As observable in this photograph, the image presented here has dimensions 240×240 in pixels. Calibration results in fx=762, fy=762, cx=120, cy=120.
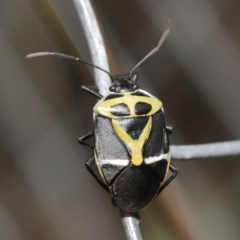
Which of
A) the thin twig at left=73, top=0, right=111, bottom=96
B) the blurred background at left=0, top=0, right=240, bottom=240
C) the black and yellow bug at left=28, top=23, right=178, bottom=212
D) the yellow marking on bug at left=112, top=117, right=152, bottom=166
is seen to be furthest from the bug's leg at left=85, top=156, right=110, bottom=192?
the blurred background at left=0, top=0, right=240, bottom=240

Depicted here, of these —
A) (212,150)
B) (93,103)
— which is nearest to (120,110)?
(212,150)

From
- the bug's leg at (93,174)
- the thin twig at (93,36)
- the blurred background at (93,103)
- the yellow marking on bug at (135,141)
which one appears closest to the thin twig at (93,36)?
the thin twig at (93,36)

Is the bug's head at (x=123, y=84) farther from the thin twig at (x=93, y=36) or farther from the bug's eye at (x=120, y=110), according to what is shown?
the thin twig at (x=93, y=36)

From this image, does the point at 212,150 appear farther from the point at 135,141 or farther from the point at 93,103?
the point at 93,103

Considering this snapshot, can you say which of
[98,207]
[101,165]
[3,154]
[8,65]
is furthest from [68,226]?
[101,165]

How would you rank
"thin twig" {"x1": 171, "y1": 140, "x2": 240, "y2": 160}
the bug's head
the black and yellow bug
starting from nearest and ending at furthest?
"thin twig" {"x1": 171, "y1": 140, "x2": 240, "y2": 160} < the black and yellow bug < the bug's head

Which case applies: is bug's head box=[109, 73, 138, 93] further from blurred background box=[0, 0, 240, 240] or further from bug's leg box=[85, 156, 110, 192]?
blurred background box=[0, 0, 240, 240]

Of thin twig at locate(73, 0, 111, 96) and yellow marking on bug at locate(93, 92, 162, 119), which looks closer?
thin twig at locate(73, 0, 111, 96)

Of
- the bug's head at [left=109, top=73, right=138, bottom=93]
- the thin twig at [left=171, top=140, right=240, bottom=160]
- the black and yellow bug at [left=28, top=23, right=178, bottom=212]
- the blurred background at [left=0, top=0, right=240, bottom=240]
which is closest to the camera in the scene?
the thin twig at [left=171, top=140, right=240, bottom=160]
